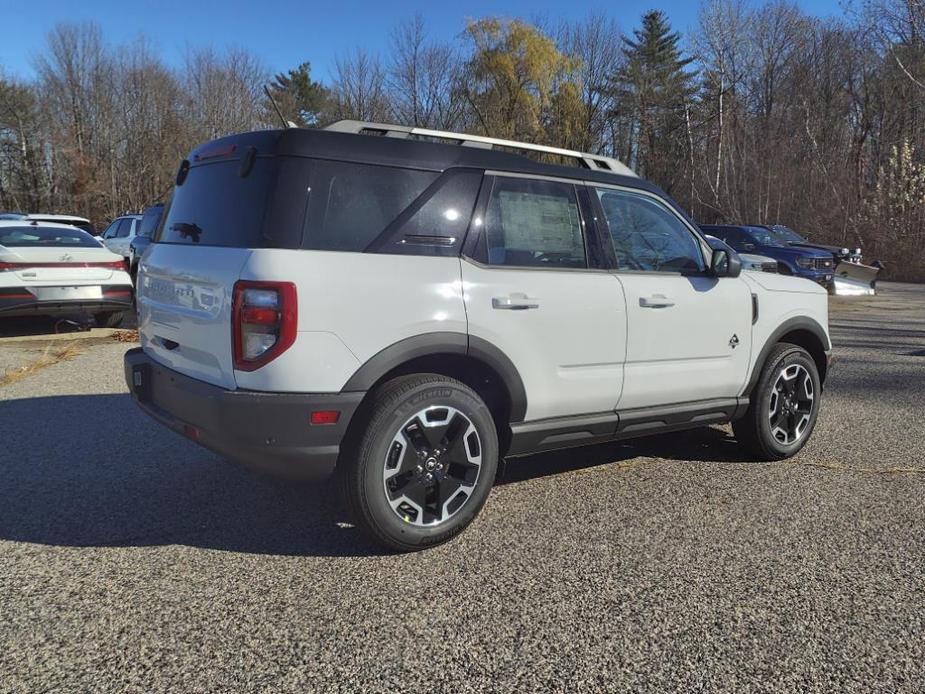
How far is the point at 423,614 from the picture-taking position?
2789mm

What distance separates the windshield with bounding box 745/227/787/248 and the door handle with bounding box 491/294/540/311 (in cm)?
1612

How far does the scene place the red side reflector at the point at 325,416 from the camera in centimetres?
300

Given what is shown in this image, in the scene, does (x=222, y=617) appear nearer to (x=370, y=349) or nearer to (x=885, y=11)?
(x=370, y=349)

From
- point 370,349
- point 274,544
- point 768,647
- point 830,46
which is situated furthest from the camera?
point 830,46

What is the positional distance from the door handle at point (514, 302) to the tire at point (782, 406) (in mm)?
1983

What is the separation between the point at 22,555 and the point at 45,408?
3058mm

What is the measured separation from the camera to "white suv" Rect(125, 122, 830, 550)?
300 cm

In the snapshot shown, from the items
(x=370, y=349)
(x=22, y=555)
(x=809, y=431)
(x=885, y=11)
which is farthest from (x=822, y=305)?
(x=885, y=11)

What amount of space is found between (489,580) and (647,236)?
2.24m

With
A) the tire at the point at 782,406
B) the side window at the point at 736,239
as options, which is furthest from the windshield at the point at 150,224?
the side window at the point at 736,239

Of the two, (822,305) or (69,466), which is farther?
(822,305)

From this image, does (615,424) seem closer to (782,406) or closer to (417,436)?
(417,436)

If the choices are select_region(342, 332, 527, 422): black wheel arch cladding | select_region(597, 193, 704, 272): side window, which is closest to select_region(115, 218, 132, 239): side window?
select_region(597, 193, 704, 272): side window

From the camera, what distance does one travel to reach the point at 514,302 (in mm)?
3502
